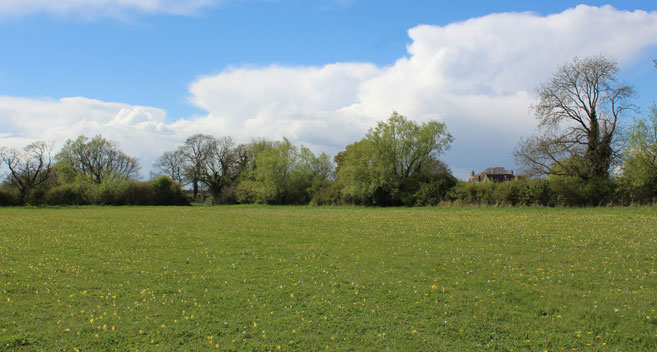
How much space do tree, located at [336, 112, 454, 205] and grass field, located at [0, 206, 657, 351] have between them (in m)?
33.2

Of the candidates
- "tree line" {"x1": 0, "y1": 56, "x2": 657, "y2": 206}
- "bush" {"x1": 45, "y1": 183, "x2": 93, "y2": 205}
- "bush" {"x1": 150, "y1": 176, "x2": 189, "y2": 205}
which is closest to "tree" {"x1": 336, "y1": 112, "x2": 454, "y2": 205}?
"tree line" {"x1": 0, "y1": 56, "x2": 657, "y2": 206}

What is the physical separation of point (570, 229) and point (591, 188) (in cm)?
2027

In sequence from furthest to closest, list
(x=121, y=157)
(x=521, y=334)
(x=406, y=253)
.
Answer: (x=121, y=157) < (x=406, y=253) < (x=521, y=334)

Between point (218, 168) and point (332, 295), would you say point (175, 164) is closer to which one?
point (218, 168)

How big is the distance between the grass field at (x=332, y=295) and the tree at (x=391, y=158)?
33.2m

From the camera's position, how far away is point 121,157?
82.3m

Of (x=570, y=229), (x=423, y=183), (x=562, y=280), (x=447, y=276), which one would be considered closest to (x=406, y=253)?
(x=447, y=276)

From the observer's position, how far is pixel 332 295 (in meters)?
8.80

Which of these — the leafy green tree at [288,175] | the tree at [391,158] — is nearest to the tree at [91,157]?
the leafy green tree at [288,175]

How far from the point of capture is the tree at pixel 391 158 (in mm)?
49062

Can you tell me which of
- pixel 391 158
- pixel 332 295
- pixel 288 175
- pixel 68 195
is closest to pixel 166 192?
pixel 68 195

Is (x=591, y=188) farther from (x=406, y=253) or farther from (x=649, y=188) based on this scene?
(x=406, y=253)

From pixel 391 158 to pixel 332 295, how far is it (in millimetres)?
42408

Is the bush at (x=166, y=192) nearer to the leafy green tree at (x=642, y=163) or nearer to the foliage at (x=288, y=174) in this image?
the foliage at (x=288, y=174)
